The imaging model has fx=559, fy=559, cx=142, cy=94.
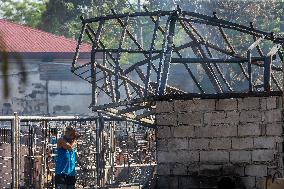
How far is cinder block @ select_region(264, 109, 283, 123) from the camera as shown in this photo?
824 cm

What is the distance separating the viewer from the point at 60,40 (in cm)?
3181

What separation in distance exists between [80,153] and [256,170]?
750cm

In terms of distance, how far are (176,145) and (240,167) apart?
1067 millimetres

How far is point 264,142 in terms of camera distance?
836 cm

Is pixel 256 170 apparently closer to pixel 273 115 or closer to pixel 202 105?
pixel 273 115

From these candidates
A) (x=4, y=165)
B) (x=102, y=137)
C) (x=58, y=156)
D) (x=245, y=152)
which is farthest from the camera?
(x=102, y=137)

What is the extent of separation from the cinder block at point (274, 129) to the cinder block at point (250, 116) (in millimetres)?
183

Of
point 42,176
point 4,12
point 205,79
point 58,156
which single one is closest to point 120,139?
point 42,176

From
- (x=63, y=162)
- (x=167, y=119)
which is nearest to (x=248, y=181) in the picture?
(x=167, y=119)

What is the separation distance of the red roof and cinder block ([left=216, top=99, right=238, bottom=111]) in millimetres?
21795

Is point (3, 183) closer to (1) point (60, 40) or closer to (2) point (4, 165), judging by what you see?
(2) point (4, 165)

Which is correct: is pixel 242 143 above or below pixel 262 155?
above

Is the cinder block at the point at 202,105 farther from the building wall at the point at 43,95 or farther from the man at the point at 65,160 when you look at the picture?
the building wall at the point at 43,95

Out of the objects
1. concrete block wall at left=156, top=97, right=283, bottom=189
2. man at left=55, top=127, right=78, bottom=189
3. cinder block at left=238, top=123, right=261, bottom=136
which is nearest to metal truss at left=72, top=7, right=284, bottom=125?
concrete block wall at left=156, top=97, right=283, bottom=189
